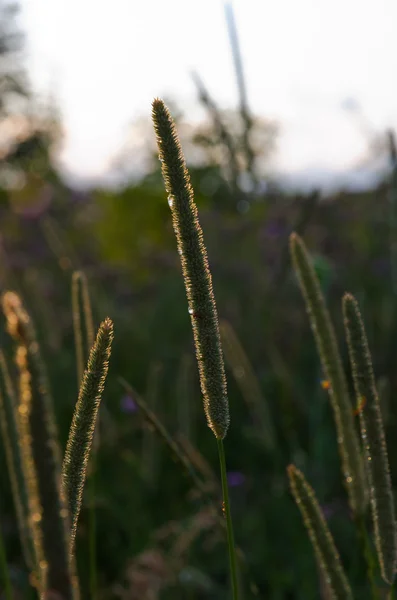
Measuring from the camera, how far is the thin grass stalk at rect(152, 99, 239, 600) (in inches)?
19.6

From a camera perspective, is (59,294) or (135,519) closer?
(135,519)

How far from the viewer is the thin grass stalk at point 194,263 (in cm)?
50

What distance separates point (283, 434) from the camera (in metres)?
2.56

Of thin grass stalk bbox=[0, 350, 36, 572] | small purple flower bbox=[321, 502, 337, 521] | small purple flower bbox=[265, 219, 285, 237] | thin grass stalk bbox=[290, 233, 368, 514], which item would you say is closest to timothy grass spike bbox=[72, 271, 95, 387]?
thin grass stalk bbox=[0, 350, 36, 572]

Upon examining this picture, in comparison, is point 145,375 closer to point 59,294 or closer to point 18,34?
point 59,294

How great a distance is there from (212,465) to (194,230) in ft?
6.83

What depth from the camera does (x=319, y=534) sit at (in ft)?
2.26

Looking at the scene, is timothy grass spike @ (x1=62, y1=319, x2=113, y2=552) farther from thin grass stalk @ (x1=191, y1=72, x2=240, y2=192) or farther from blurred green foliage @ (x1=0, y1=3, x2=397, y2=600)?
thin grass stalk @ (x1=191, y1=72, x2=240, y2=192)

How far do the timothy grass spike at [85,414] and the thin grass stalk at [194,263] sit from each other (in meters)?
0.07

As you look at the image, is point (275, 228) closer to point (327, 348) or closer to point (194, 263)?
point (327, 348)

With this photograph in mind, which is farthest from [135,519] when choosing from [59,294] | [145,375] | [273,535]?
[59,294]

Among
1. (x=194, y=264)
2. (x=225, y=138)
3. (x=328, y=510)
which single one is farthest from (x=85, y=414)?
(x=328, y=510)

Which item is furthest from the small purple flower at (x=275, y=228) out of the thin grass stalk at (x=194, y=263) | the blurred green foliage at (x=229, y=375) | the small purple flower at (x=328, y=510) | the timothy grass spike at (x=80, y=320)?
the thin grass stalk at (x=194, y=263)

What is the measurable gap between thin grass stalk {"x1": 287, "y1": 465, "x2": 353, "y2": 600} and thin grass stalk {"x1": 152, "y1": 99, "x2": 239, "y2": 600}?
169 mm
